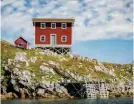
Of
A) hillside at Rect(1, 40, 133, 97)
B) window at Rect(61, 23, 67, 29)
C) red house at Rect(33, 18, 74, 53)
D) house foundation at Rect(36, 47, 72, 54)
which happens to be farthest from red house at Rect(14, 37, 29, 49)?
window at Rect(61, 23, 67, 29)

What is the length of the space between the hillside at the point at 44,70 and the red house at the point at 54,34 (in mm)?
4409

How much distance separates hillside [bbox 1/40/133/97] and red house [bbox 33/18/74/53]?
4.41 meters

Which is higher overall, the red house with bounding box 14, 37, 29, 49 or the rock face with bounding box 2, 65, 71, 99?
the red house with bounding box 14, 37, 29, 49

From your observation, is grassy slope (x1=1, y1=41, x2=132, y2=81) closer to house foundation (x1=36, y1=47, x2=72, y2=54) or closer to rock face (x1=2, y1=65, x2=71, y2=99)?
rock face (x1=2, y1=65, x2=71, y2=99)

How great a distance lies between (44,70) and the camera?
77500 mm

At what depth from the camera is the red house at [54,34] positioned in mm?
91750

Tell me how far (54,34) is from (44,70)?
57.9 ft

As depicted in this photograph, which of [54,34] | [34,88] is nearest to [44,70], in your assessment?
[34,88]

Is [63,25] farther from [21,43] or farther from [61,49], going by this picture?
[21,43]

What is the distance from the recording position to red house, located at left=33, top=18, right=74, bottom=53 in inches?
3612

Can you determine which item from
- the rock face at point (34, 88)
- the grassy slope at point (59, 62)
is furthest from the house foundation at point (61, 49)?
the rock face at point (34, 88)

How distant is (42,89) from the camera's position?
2793 inches

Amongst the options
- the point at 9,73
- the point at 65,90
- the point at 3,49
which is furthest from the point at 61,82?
the point at 3,49

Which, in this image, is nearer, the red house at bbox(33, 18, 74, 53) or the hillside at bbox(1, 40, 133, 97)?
the hillside at bbox(1, 40, 133, 97)
